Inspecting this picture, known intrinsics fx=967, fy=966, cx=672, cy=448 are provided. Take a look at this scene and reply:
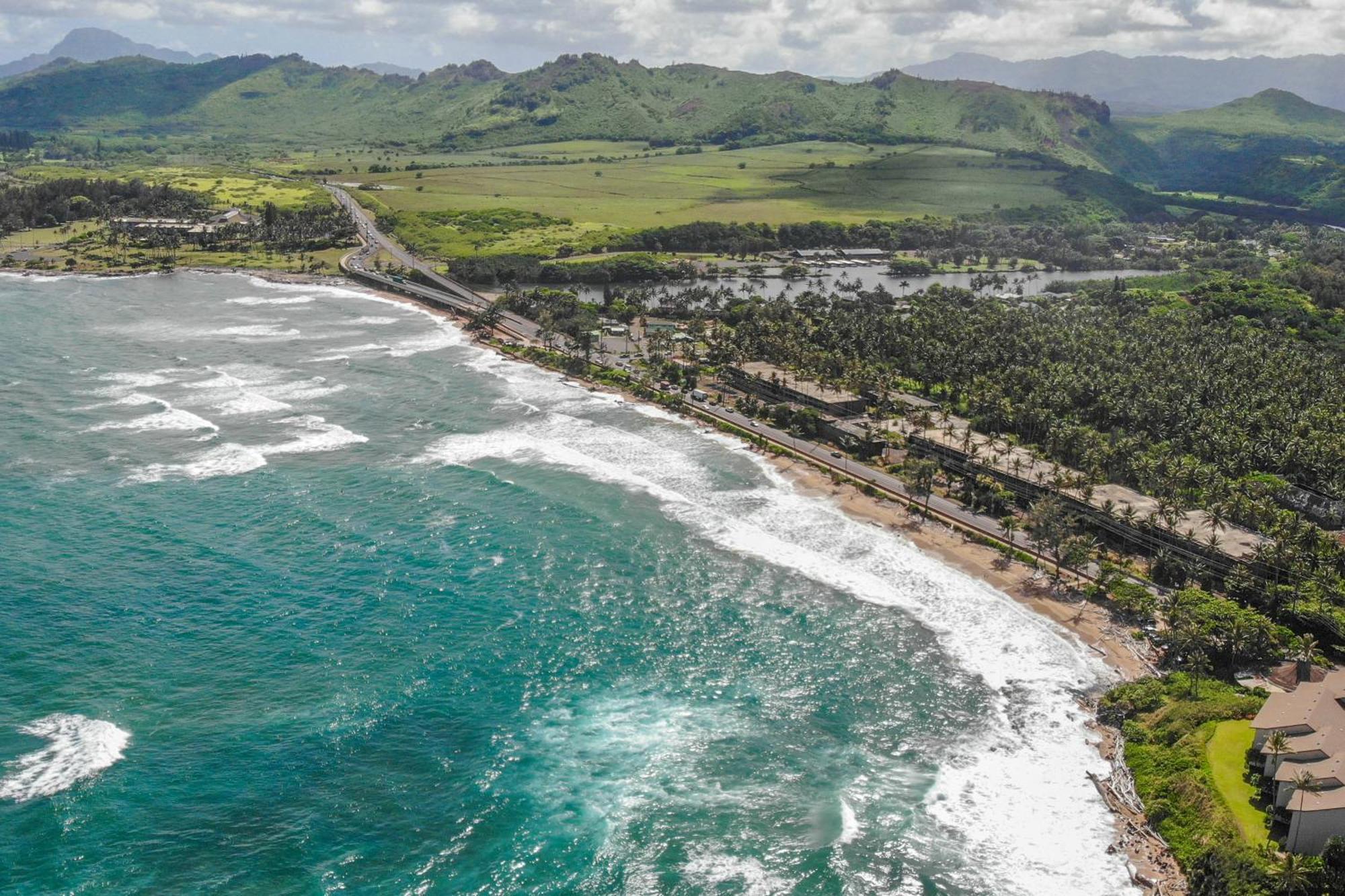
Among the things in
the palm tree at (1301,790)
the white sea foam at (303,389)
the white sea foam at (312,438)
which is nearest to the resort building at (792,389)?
the white sea foam at (312,438)

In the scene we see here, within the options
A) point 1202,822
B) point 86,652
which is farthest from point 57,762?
point 1202,822

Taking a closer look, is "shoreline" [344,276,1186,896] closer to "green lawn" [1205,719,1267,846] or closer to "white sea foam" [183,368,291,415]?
"green lawn" [1205,719,1267,846]

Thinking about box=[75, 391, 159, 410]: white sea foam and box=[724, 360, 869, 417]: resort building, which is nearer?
box=[75, 391, 159, 410]: white sea foam

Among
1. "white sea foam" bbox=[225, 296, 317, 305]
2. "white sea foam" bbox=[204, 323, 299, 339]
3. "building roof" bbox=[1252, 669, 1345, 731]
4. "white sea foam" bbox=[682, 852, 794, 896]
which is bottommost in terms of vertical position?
"white sea foam" bbox=[682, 852, 794, 896]

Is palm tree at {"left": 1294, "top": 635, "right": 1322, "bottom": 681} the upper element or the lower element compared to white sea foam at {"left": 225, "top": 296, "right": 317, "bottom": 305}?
lower

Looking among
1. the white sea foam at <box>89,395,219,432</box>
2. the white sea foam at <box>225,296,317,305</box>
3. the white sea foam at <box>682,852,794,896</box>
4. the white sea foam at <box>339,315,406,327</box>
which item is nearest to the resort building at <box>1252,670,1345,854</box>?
the white sea foam at <box>682,852,794,896</box>

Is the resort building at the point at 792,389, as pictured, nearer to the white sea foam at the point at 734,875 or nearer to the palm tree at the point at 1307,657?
the palm tree at the point at 1307,657

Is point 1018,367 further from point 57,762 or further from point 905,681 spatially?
point 57,762

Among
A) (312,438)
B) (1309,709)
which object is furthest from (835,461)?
(312,438)
